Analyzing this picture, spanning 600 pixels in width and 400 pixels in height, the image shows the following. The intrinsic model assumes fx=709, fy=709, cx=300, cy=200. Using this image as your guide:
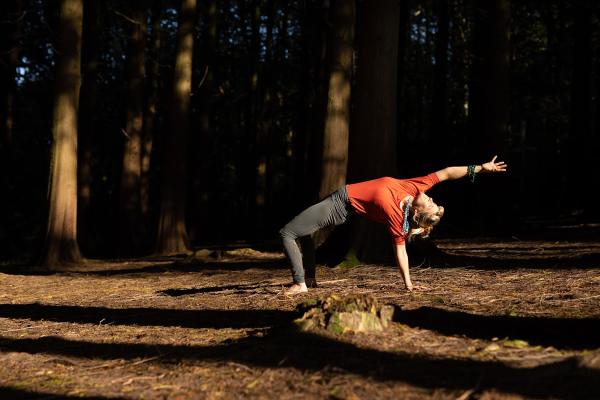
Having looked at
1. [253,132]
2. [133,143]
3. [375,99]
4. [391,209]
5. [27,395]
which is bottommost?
[27,395]

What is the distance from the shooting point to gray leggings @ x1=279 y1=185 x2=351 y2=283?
25.3 ft

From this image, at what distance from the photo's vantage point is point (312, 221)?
778 cm

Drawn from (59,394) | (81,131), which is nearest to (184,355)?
(59,394)

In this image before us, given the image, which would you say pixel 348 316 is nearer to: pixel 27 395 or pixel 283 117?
pixel 27 395

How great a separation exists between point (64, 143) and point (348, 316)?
1030cm

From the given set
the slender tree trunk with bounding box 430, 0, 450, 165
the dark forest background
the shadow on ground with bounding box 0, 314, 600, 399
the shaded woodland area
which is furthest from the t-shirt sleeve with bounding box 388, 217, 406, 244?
the slender tree trunk with bounding box 430, 0, 450, 165

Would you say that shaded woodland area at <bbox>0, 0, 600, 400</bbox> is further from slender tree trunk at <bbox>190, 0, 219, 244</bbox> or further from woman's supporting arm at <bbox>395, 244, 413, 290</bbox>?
woman's supporting arm at <bbox>395, 244, 413, 290</bbox>

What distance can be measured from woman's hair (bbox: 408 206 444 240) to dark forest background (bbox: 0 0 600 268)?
11.9 ft

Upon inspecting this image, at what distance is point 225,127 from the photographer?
4269cm

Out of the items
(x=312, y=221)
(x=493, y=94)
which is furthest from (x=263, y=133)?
(x=312, y=221)

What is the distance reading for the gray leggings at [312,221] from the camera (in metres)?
7.71

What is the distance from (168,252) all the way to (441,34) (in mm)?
12071

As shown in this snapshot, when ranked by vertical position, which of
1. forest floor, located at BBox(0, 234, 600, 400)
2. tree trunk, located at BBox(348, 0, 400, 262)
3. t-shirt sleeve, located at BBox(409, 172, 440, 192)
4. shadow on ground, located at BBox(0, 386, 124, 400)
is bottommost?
shadow on ground, located at BBox(0, 386, 124, 400)

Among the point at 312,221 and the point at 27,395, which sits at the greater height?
the point at 312,221
